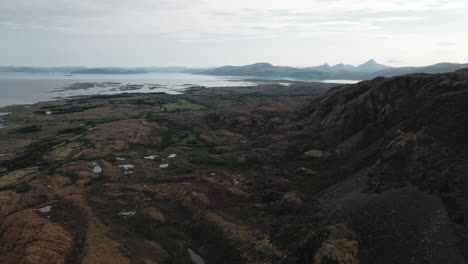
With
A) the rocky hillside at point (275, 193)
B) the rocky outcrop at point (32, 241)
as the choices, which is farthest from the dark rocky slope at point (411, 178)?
the rocky outcrop at point (32, 241)

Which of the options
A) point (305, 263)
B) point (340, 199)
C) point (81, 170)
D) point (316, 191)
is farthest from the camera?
point (81, 170)

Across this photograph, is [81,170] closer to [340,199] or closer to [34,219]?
[34,219]

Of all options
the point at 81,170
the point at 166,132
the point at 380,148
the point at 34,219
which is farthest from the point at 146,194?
the point at 166,132

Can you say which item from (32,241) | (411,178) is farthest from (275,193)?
(32,241)

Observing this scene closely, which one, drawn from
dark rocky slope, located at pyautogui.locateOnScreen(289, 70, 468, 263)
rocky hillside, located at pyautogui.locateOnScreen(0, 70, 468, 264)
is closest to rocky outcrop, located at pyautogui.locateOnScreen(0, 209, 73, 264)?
rocky hillside, located at pyautogui.locateOnScreen(0, 70, 468, 264)

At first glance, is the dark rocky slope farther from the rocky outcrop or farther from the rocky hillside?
the rocky outcrop

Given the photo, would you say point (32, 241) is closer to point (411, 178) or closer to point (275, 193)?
point (275, 193)

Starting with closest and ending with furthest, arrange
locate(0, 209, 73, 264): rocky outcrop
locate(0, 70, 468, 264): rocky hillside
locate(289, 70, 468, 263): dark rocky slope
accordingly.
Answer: locate(289, 70, 468, 263): dark rocky slope < locate(0, 209, 73, 264): rocky outcrop < locate(0, 70, 468, 264): rocky hillside

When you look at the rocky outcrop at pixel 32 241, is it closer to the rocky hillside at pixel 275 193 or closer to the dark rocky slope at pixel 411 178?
the rocky hillside at pixel 275 193
